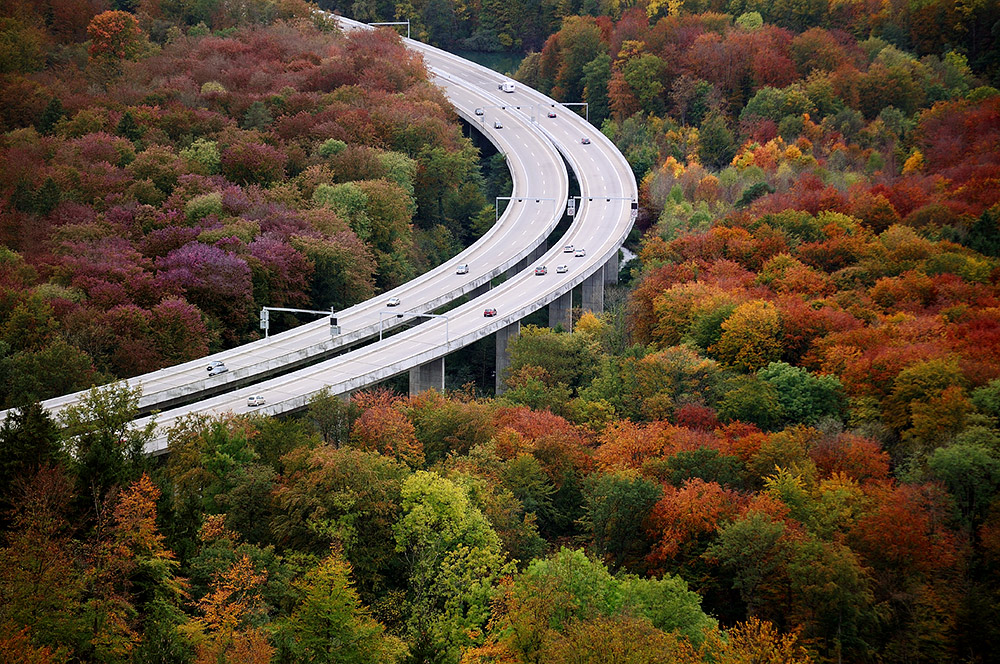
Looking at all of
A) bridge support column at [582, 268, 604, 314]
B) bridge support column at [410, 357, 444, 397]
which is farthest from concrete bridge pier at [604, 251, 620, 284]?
bridge support column at [410, 357, 444, 397]

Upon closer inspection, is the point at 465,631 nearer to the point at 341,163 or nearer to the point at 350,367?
the point at 350,367

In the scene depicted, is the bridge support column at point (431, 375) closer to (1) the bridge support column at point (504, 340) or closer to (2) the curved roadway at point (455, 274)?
(2) the curved roadway at point (455, 274)

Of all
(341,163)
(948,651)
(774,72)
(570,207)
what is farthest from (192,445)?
(774,72)

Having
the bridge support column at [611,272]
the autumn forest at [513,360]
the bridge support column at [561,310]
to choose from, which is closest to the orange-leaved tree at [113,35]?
the autumn forest at [513,360]

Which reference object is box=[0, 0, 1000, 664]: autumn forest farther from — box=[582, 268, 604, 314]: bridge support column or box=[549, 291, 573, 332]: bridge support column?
box=[549, 291, 573, 332]: bridge support column

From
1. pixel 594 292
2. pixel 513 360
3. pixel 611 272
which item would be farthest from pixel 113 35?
pixel 513 360

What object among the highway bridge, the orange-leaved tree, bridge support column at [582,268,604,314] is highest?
the orange-leaved tree
